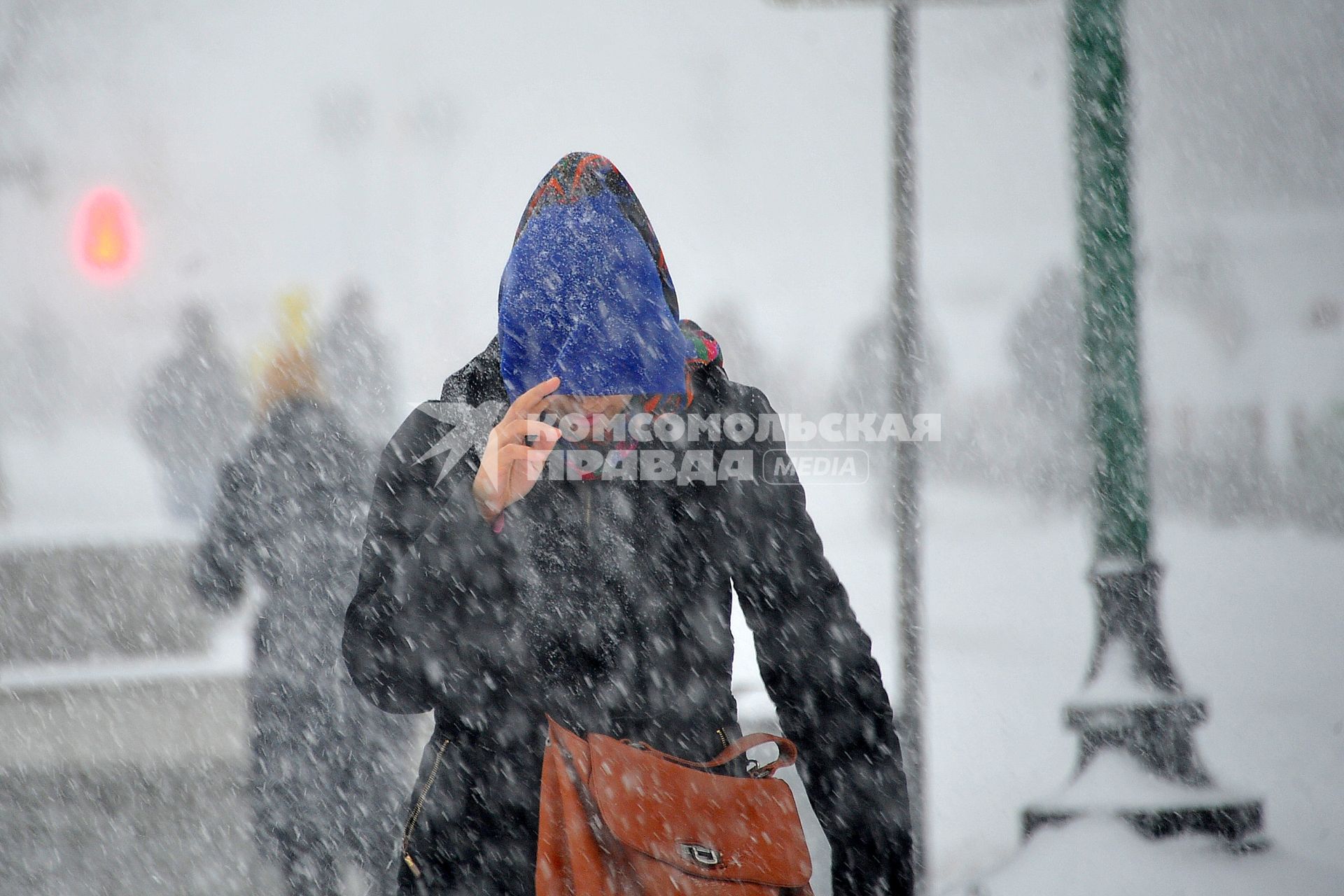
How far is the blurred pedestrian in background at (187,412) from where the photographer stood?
43.4ft

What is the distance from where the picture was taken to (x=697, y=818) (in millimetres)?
1450

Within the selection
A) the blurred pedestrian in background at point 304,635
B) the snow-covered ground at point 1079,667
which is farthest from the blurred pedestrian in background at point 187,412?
the blurred pedestrian in background at point 304,635

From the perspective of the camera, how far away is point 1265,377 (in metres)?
28.5

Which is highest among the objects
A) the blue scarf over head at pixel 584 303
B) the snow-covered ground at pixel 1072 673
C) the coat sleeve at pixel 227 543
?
the blue scarf over head at pixel 584 303

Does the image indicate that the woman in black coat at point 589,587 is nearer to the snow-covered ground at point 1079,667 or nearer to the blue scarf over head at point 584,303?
the blue scarf over head at point 584,303

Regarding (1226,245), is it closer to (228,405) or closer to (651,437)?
(228,405)

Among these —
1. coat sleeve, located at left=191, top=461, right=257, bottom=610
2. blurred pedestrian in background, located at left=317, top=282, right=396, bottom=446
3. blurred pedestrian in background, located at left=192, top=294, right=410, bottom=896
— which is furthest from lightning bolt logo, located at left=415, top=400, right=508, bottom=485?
blurred pedestrian in background, located at left=317, top=282, right=396, bottom=446

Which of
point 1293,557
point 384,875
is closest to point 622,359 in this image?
point 384,875

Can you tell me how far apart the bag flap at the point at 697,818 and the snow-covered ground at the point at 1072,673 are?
2.53m

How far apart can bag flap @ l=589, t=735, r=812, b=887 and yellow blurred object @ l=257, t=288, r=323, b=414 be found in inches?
113

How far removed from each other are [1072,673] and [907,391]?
23.9 ft

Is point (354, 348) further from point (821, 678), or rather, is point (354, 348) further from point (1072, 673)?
point (821, 678)

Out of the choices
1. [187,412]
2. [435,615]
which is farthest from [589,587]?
[187,412]

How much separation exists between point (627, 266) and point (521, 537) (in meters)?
0.45
